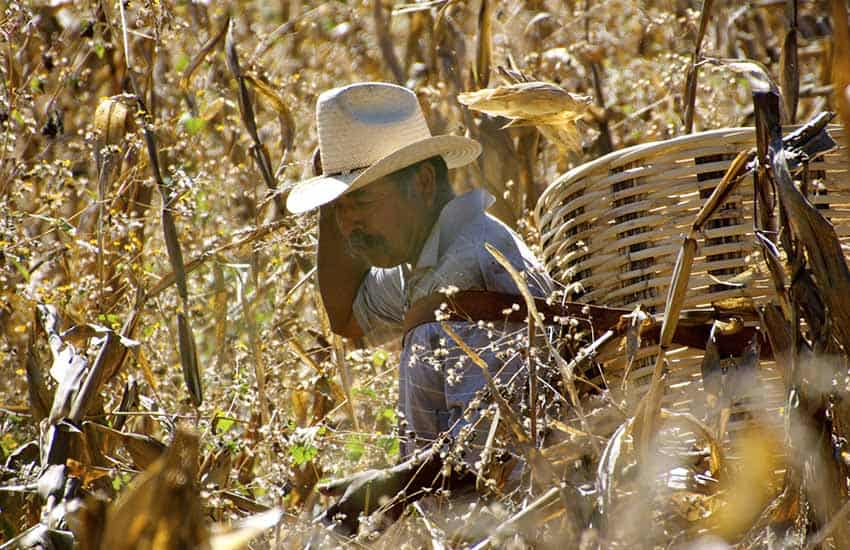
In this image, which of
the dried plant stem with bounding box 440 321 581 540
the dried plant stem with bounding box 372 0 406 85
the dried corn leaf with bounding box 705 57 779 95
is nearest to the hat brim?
the dried corn leaf with bounding box 705 57 779 95

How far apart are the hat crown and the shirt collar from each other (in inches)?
7.4

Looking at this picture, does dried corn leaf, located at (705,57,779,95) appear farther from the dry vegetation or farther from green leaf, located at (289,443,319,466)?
green leaf, located at (289,443,319,466)

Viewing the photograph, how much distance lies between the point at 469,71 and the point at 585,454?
6.50 ft

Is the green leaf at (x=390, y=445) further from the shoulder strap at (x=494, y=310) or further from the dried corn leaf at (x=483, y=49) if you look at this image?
the dried corn leaf at (x=483, y=49)

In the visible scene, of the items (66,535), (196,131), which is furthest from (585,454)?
(196,131)

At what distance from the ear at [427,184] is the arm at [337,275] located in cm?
22

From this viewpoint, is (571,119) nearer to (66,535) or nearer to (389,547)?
(389,547)

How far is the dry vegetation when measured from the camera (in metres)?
1.61

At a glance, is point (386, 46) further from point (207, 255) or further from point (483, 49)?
point (207, 255)

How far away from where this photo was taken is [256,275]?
2764 millimetres

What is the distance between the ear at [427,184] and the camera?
8.58 feet

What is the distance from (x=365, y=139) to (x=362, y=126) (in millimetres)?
31

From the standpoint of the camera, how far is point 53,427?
1918 mm

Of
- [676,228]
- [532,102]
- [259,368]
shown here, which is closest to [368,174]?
[532,102]
